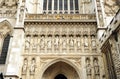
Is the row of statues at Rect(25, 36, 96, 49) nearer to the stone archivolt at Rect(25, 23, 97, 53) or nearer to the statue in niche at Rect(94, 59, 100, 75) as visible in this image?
the stone archivolt at Rect(25, 23, 97, 53)

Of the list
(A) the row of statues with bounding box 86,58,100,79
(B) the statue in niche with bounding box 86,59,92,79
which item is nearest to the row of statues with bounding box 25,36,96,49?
(A) the row of statues with bounding box 86,58,100,79

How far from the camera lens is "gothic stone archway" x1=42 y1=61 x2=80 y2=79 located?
563 inches

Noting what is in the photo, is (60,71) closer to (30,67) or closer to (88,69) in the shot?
(88,69)

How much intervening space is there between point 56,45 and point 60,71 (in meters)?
2.31

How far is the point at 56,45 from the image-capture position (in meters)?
14.5

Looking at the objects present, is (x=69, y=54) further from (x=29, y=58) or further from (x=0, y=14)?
(x=0, y=14)

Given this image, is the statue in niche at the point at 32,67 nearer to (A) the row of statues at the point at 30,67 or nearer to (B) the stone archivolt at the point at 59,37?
(A) the row of statues at the point at 30,67

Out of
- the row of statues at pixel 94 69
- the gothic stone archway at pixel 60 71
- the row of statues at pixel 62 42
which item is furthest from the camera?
the row of statues at pixel 62 42

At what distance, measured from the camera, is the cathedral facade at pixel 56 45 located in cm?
1327

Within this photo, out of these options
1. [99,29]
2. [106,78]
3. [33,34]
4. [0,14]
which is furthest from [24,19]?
[106,78]

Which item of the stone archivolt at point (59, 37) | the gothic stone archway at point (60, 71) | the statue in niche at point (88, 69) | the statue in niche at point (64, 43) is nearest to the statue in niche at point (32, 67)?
the stone archivolt at point (59, 37)

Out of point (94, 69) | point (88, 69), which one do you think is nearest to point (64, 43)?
point (88, 69)

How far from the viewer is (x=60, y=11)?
18.1 m

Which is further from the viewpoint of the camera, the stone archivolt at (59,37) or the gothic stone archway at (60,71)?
the stone archivolt at (59,37)
